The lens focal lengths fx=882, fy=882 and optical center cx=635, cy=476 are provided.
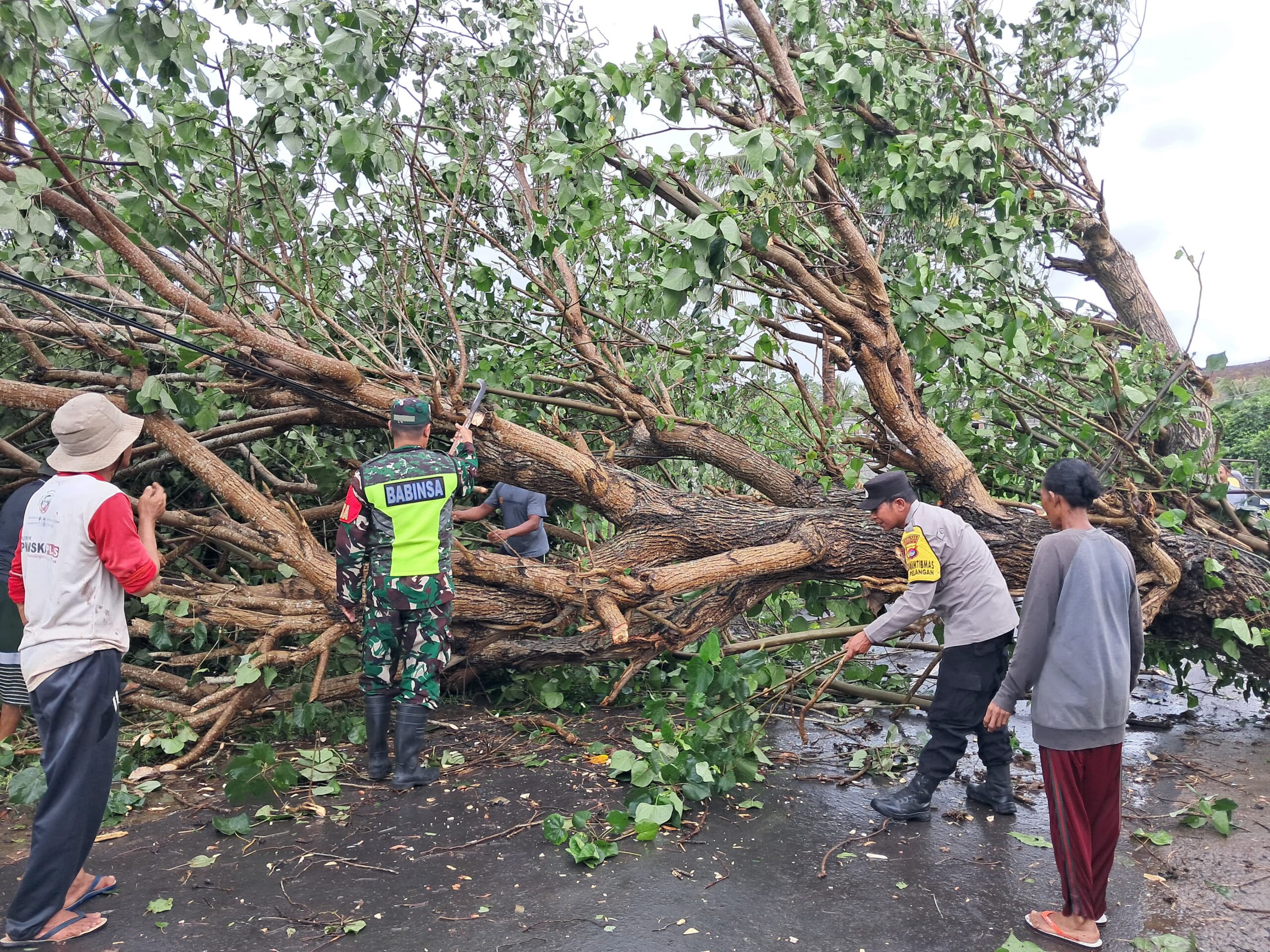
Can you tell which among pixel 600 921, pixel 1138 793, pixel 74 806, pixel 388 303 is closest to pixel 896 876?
pixel 600 921

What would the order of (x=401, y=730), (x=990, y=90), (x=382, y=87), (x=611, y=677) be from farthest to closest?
(x=990, y=90) → (x=611, y=677) → (x=401, y=730) → (x=382, y=87)

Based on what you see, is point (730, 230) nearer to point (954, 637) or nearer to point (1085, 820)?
point (954, 637)

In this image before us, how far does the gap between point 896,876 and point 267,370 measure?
3.69 m

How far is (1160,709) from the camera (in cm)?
573

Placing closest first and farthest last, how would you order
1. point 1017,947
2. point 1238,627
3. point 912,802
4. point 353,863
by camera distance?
1. point 1017,947
2. point 353,863
3. point 912,802
4. point 1238,627

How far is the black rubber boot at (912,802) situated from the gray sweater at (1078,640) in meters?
0.91

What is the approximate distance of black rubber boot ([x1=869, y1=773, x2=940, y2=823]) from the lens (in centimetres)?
383

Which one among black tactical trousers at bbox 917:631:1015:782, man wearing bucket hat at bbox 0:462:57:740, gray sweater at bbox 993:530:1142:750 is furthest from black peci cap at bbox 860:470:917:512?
man wearing bucket hat at bbox 0:462:57:740

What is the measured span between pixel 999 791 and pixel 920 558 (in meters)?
1.15

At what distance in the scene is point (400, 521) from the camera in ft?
13.9

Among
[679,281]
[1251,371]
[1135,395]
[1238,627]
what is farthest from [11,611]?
[1251,371]

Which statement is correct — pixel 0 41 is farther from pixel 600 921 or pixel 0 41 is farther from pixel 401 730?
pixel 600 921

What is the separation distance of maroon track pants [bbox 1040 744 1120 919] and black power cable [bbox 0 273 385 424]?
3591 mm

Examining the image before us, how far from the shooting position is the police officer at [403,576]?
421 centimetres
